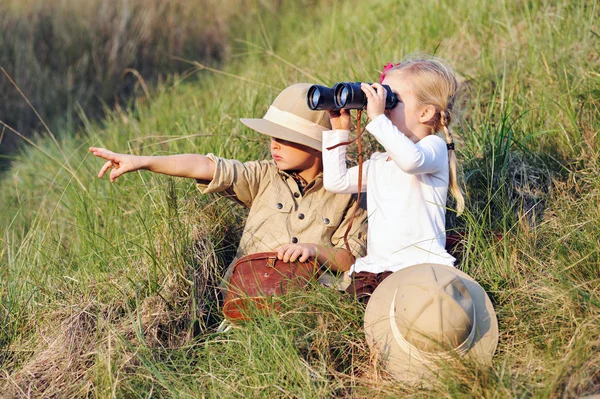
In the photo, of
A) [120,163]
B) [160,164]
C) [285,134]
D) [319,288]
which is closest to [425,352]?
[319,288]

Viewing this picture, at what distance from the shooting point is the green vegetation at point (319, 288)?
9.60 ft

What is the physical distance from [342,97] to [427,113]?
0.40 m

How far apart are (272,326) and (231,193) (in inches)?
32.5

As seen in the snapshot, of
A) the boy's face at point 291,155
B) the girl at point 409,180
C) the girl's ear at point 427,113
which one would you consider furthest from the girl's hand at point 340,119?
the girl's ear at point 427,113

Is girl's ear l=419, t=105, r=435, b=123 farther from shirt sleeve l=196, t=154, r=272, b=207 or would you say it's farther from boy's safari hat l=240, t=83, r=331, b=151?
shirt sleeve l=196, t=154, r=272, b=207

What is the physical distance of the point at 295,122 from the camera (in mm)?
3525

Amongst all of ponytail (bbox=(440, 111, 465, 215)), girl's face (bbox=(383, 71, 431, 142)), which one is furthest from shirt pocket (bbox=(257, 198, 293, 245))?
ponytail (bbox=(440, 111, 465, 215))

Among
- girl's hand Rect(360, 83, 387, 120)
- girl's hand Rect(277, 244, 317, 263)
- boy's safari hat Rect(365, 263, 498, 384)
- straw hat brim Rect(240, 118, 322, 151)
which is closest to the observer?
boy's safari hat Rect(365, 263, 498, 384)

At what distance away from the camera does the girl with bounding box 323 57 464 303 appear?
10.5 feet

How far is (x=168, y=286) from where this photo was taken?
3.44 m

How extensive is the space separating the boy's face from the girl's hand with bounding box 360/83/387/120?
1.75 feet

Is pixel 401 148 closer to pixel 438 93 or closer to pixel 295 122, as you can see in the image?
pixel 438 93

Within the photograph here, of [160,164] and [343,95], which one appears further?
[160,164]

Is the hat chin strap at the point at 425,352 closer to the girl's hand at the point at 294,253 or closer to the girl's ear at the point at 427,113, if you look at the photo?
the girl's hand at the point at 294,253
